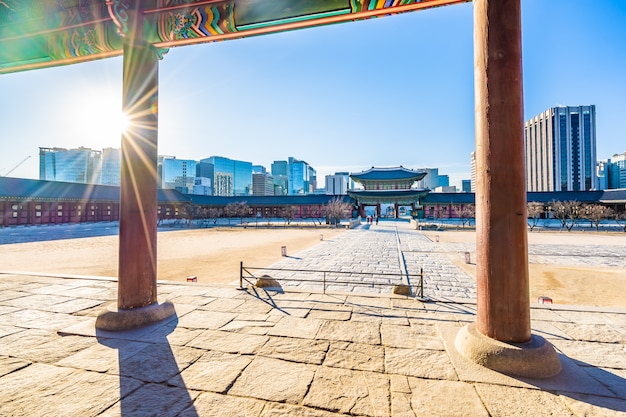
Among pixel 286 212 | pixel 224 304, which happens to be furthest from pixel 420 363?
pixel 286 212

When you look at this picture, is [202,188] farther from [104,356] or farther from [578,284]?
[104,356]

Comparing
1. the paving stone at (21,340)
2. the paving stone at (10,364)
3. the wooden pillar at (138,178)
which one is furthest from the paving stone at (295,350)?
the paving stone at (21,340)

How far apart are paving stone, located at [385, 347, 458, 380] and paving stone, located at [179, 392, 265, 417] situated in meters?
1.35

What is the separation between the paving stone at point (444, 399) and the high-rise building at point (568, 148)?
9887 centimetres

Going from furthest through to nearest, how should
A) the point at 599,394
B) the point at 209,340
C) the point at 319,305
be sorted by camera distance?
1. the point at 319,305
2. the point at 209,340
3. the point at 599,394

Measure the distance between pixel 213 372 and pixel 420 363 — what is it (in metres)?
2.14

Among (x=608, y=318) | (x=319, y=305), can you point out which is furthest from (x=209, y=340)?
(x=608, y=318)

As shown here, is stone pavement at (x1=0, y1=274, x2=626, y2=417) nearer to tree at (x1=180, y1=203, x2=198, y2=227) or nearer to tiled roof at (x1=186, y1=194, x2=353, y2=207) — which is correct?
tree at (x1=180, y1=203, x2=198, y2=227)

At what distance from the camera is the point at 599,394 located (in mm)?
2445

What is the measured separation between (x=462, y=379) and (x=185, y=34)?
564cm

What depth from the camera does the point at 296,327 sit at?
389cm

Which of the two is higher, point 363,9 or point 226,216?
point 363,9

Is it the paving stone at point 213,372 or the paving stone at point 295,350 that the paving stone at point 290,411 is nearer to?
the paving stone at point 213,372

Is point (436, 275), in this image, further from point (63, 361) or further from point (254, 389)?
point (63, 361)
